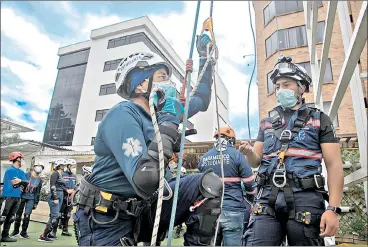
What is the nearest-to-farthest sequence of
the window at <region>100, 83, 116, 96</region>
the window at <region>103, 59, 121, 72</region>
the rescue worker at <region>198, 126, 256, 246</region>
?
1. the rescue worker at <region>198, 126, 256, 246</region>
2. the window at <region>100, 83, 116, 96</region>
3. the window at <region>103, 59, 121, 72</region>

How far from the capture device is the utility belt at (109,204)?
4.38 ft

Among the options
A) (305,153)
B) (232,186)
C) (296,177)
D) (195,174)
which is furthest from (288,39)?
(195,174)

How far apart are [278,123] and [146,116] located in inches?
42.5

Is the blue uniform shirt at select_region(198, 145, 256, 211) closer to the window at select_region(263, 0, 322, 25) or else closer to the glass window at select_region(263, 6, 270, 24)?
the window at select_region(263, 0, 322, 25)

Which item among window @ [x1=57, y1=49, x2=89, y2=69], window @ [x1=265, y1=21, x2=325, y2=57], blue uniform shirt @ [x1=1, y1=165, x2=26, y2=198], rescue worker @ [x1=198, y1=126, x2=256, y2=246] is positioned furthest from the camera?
window @ [x1=57, y1=49, x2=89, y2=69]

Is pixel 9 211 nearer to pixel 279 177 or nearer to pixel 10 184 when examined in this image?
pixel 10 184

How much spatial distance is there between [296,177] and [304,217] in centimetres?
24

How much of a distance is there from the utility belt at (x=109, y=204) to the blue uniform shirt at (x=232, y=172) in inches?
67.5

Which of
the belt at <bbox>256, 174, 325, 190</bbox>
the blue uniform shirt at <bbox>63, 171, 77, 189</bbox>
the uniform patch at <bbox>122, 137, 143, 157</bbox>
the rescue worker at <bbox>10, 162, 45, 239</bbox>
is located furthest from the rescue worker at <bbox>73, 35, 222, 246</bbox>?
the blue uniform shirt at <bbox>63, 171, 77, 189</bbox>

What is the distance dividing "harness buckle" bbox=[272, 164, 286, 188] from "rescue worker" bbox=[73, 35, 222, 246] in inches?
23.8

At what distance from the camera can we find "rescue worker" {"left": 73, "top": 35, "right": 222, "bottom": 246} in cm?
121

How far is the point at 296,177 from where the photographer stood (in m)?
1.76

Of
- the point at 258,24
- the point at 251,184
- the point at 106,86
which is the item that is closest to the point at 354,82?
the point at 251,184

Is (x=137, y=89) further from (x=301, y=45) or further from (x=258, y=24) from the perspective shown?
(x=258, y=24)
